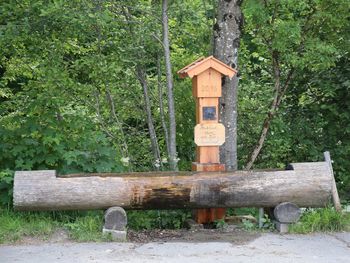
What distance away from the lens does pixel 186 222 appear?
921cm

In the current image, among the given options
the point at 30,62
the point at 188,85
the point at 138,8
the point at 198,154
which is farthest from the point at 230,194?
the point at 30,62

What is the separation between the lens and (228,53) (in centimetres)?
968

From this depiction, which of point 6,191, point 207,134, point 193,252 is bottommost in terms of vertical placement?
point 193,252

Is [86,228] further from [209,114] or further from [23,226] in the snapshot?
[209,114]

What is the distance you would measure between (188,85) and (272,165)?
2238mm

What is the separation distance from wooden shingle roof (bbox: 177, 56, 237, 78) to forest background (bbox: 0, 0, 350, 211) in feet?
3.49

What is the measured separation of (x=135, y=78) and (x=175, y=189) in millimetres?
2790

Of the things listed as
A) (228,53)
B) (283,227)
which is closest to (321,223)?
(283,227)

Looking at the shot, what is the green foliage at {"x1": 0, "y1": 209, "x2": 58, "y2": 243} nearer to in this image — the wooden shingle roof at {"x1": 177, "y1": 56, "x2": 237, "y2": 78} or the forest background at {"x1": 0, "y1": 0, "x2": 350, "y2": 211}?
the forest background at {"x1": 0, "y1": 0, "x2": 350, "y2": 211}

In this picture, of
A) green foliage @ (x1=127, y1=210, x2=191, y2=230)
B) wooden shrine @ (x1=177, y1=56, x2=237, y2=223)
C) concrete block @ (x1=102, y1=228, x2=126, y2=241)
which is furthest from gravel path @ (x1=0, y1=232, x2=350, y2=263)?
wooden shrine @ (x1=177, y1=56, x2=237, y2=223)

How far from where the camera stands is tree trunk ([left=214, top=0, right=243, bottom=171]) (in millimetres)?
9648

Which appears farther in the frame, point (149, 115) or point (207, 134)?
point (149, 115)

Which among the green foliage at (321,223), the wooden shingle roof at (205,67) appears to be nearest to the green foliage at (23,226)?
the wooden shingle roof at (205,67)

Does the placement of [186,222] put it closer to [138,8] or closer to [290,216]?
[290,216]
